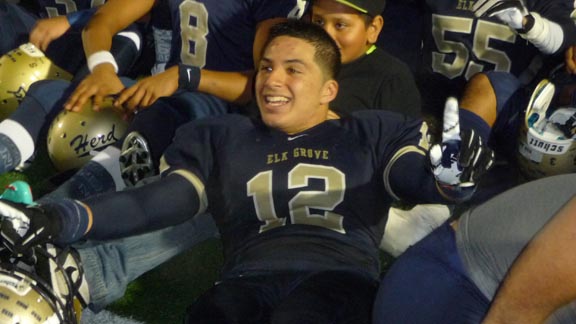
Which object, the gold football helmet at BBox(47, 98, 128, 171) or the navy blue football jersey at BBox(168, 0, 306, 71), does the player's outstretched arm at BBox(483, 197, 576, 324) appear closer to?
the navy blue football jersey at BBox(168, 0, 306, 71)

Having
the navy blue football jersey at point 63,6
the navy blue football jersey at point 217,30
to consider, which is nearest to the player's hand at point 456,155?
the navy blue football jersey at point 217,30

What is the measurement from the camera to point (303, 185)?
3381 millimetres

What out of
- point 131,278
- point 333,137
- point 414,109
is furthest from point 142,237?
point 414,109

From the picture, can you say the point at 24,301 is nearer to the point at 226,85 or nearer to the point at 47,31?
A: the point at 226,85

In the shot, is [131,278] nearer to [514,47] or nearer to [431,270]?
[431,270]

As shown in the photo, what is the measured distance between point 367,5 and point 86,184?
1505mm

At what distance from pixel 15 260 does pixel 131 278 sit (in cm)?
62

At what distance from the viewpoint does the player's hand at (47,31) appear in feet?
16.8

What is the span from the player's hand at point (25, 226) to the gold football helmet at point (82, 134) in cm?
142

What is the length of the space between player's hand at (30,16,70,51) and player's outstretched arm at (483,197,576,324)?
11.7 feet

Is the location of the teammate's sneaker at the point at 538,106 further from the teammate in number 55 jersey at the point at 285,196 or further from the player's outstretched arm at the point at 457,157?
the player's outstretched arm at the point at 457,157

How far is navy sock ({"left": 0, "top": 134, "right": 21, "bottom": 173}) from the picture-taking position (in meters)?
4.42

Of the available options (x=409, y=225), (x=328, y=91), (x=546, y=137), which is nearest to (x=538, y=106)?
(x=546, y=137)

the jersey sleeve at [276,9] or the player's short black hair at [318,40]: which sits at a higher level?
the player's short black hair at [318,40]
